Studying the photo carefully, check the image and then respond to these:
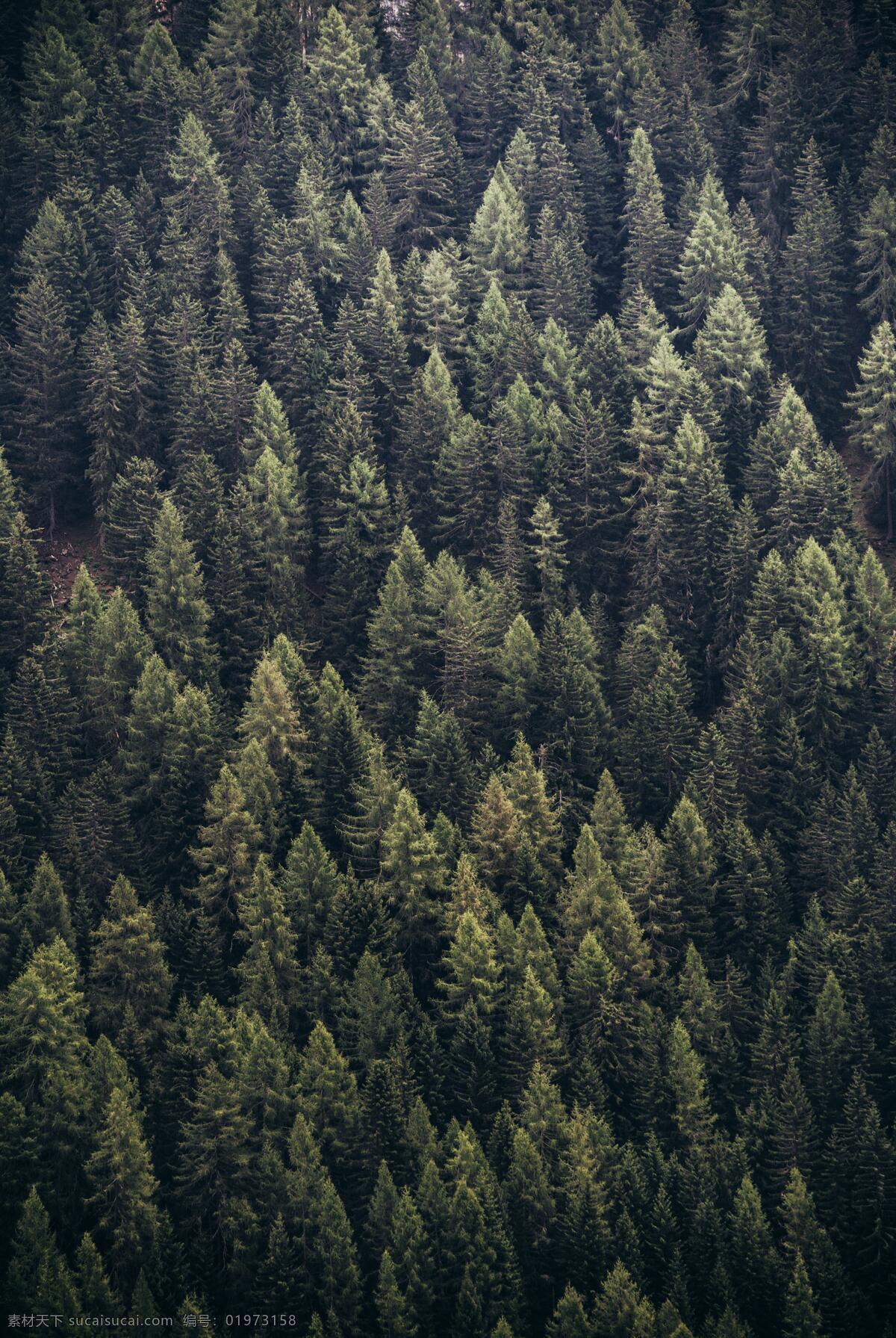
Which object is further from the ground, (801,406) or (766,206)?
(766,206)

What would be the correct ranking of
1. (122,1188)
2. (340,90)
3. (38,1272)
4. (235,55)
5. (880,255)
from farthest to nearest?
(235,55) < (340,90) < (880,255) < (122,1188) < (38,1272)

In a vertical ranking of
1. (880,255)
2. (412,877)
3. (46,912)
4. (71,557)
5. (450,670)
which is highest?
(880,255)

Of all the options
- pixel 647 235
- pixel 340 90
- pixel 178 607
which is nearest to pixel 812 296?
pixel 647 235

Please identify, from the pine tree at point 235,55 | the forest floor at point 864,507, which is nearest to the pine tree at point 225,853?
the forest floor at point 864,507

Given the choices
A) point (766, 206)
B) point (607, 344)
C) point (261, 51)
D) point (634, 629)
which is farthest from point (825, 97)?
point (634, 629)

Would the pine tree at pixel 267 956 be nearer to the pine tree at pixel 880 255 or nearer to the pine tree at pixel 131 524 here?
the pine tree at pixel 131 524

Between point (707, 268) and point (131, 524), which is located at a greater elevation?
point (707, 268)

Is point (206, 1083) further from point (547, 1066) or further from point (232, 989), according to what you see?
point (547, 1066)

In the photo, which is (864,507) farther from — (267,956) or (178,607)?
(267,956)
